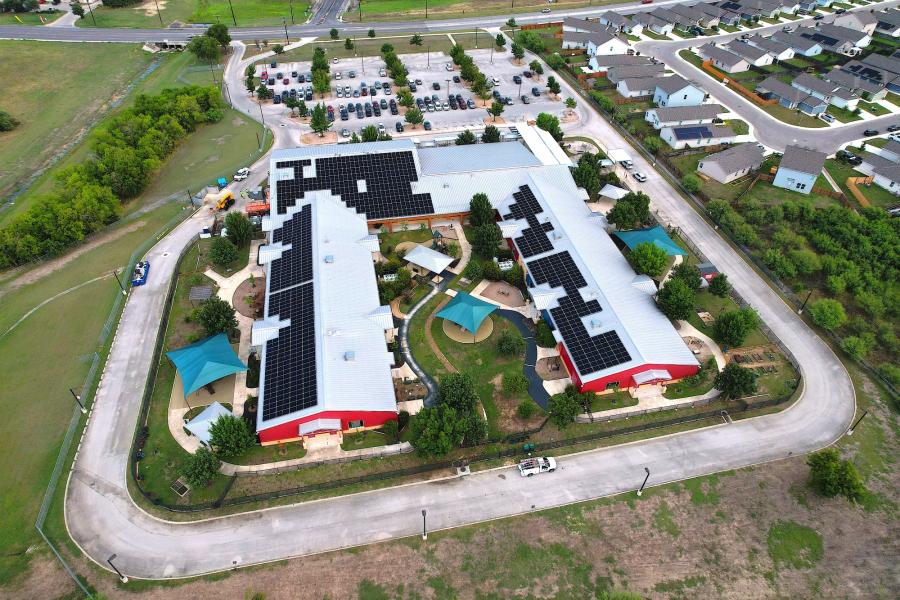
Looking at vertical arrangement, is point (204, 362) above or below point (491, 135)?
below

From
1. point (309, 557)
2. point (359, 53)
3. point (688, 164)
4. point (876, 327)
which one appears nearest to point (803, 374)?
point (876, 327)

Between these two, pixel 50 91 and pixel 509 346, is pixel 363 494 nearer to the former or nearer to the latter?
pixel 509 346

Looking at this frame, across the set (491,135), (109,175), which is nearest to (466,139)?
(491,135)

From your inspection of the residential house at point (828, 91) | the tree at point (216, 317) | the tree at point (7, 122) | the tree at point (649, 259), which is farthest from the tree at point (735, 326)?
the tree at point (7, 122)

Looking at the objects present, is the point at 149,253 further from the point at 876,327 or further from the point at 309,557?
the point at 876,327

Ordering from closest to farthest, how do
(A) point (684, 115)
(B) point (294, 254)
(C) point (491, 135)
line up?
(B) point (294, 254) → (C) point (491, 135) → (A) point (684, 115)

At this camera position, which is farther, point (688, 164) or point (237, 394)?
point (688, 164)
